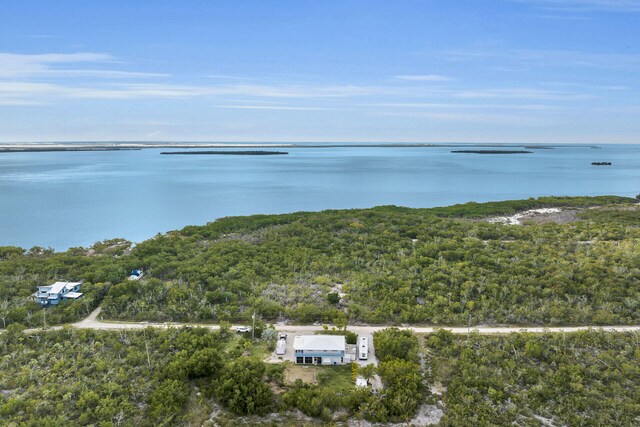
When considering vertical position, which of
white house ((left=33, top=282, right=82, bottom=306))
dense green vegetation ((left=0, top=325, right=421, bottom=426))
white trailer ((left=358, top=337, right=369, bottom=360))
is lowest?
dense green vegetation ((left=0, top=325, right=421, bottom=426))

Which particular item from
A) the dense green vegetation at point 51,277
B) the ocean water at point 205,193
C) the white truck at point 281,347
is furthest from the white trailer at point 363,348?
the ocean water at point 205,193

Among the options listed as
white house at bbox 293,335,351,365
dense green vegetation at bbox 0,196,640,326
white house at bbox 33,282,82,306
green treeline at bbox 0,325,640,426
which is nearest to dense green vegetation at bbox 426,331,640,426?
green treeline at bbox 0,325,640,426

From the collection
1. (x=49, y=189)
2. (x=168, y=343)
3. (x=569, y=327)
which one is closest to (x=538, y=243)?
(x=569, y=327)

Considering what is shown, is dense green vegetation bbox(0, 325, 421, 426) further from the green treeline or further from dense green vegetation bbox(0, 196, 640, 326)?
dense green vegetation bbox(0, 196, 640, 326)

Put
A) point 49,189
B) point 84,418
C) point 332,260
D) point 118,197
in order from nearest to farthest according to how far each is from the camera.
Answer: point 84,418
point 332,260
point 118,197
point 49,189

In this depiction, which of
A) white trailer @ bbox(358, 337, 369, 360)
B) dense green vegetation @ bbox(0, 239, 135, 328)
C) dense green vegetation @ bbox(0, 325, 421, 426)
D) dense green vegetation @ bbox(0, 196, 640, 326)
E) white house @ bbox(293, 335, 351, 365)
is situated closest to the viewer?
dense green vegetation @ bbox(0, 325, 421, 426)

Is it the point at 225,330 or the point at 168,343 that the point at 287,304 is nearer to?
the point at 225,330
